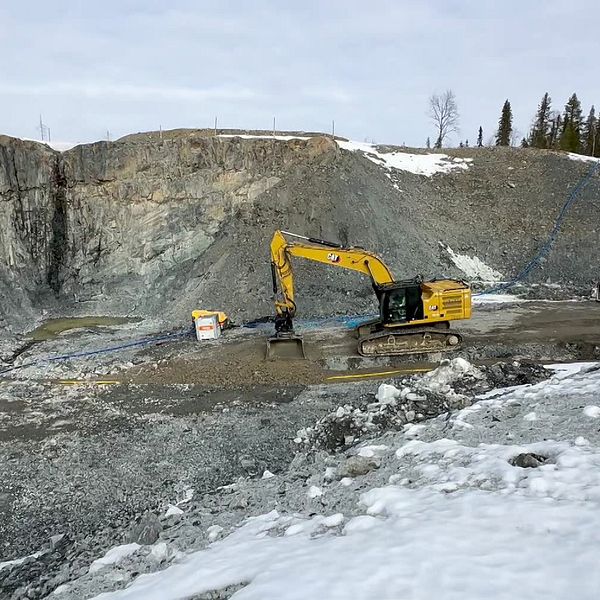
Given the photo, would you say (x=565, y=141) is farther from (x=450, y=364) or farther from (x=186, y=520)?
(x=186, y=520)

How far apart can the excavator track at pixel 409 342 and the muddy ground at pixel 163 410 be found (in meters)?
0.40

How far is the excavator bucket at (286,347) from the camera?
1309 centimetres

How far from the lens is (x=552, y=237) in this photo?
21.8m

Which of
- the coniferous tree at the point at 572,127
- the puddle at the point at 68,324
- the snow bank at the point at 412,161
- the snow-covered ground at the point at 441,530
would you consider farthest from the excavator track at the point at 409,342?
the coniferous tree at the point at 572,127

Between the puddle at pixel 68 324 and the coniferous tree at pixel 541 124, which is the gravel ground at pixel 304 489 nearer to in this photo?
the puddle at pixel 68 324

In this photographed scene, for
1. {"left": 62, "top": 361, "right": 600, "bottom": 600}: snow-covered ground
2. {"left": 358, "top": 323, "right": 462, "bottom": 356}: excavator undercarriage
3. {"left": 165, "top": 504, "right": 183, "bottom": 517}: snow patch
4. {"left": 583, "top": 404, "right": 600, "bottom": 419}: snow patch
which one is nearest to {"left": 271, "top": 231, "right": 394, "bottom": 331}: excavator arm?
{"left": 358, "top": 323, "right": 462, "bottom": 356}: excavator undercarriage

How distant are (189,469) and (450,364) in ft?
18.0

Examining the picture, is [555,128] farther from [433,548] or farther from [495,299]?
[433,548]

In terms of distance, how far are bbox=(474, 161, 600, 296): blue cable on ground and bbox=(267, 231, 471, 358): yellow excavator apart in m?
6.76

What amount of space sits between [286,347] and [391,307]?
291cm

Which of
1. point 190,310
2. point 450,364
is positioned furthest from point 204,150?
point 450,364

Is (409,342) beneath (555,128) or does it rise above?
beneath

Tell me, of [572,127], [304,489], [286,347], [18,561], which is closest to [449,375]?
[286,347]

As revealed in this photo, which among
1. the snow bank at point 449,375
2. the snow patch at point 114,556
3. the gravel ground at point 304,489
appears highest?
the snow bank at point 449,375
